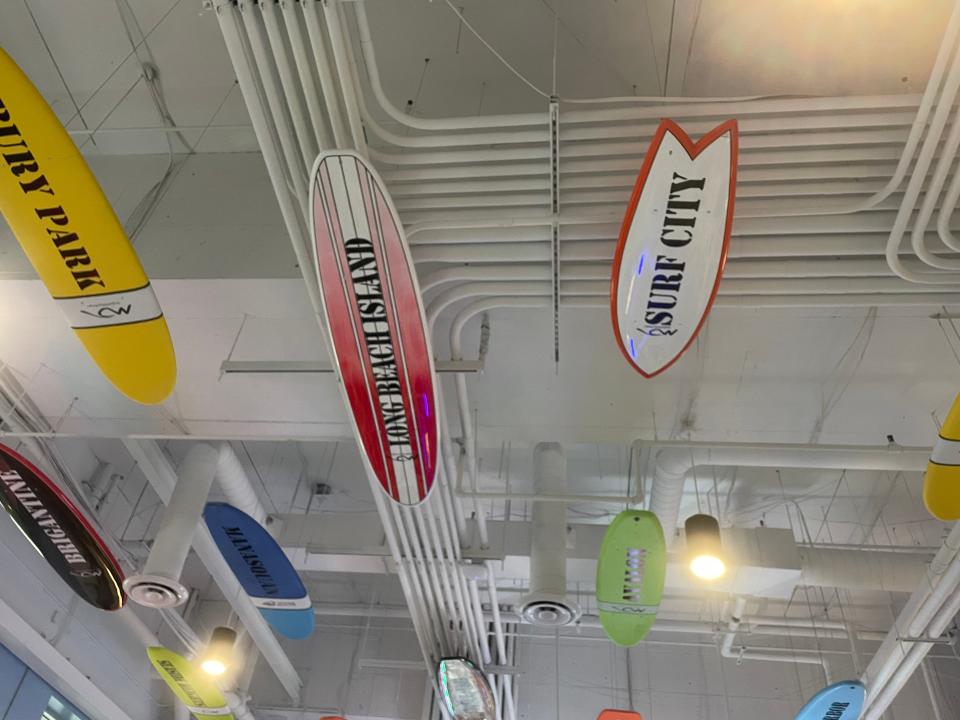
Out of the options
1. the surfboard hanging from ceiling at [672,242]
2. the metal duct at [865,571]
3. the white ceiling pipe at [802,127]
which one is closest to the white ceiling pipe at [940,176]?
the white ceiling pipe at [802,127]

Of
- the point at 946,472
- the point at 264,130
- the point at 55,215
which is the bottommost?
the point at 946,472

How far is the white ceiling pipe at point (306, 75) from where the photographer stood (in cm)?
258

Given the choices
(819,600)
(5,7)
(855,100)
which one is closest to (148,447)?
(5,7)

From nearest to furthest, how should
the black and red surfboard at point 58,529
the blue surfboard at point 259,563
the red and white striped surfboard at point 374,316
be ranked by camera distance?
the red and white striped surfboard at point 374,316 → the black and red surfboard at point 58,529 → the blue surfboard at point 259,563

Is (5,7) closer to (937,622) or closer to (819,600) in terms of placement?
(937,622)

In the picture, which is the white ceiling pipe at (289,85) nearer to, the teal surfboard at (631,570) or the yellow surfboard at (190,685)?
the teal surfboard at (631,570)

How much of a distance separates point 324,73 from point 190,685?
5341 mm

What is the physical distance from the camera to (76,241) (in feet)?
8.86

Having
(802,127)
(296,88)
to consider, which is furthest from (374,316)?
(802,127)

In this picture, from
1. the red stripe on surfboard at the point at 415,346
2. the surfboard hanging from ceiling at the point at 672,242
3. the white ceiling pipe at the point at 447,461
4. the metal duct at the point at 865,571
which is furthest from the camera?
the metal duct at the point at 865,571

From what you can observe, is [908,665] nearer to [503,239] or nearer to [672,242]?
[672,242]

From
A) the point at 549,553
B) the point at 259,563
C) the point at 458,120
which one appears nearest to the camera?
the point at 458,120

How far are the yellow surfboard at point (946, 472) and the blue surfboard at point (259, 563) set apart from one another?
395 centimetres

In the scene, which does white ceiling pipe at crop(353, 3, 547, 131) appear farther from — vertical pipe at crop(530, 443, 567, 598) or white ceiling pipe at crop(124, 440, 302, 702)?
white ceiling pipe at crop(124, 440, 302, 702)
